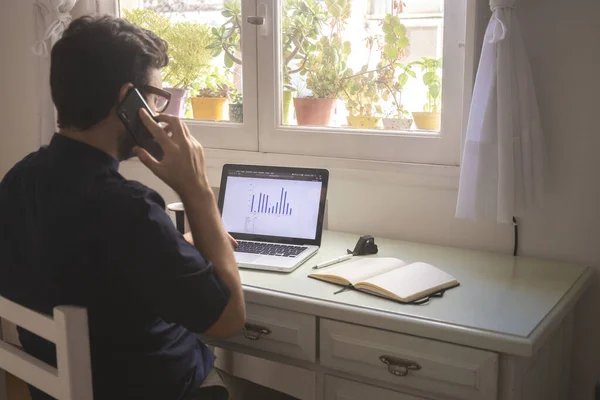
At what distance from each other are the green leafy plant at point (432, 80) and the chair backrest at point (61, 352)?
126 cm

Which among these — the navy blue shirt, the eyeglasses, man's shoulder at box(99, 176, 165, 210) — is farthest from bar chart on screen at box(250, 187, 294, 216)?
man's shoulder at box(99, 176, 165, 210)

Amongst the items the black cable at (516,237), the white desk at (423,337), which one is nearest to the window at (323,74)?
the black cable at (516,237)

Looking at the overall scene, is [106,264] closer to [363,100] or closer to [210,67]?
[363,100]

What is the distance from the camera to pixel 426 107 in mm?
1996

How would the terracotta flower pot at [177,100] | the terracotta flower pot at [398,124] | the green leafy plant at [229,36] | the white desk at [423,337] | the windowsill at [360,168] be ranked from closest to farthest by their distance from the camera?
1. the white desk at [423,337]
2. the windowsill at [360,168]
3. the terracotta flower pot at [398,124]
4. the green leafy plant at [229,36]
5. the terracotta flower pot at [177,100]

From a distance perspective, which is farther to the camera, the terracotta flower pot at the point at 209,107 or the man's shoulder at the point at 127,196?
the terracotta flower pot at the point at 209,107

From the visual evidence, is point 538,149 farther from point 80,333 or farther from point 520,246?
point 80,333

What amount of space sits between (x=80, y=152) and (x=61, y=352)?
1.14 feet

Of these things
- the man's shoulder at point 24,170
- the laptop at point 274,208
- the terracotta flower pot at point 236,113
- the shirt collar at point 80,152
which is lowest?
the laptop at point 274,208

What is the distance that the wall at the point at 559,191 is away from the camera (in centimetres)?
171

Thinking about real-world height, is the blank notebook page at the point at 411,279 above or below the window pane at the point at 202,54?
below

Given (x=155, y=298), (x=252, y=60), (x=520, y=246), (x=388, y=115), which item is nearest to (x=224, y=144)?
(x=252, y=60)

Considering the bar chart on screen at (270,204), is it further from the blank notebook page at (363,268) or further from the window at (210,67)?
the window at (210,67)

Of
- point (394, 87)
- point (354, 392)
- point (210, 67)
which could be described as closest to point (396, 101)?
point (394, 87)
